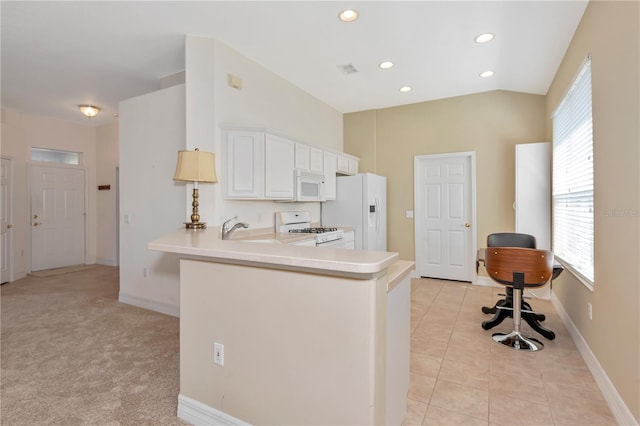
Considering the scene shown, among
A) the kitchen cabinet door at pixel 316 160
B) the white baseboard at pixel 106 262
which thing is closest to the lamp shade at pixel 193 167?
the kitchen cabinet door at pixel 316 160

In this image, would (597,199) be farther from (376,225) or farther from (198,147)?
(198,147)

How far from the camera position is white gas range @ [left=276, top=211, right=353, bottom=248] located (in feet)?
13.0

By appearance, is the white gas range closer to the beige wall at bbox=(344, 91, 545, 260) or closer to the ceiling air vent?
the beige wall at bbox=(344, 91, 545, 260)

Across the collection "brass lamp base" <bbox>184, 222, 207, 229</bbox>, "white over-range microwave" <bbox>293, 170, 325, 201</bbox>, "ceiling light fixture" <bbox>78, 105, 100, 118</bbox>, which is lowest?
"brass lamp base" <bbox>184, 222, 207, 229</bbox>

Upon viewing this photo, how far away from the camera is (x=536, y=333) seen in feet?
9.99

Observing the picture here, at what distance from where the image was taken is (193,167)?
2.80 metres

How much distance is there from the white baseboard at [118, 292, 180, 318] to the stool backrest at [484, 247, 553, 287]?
330 cm

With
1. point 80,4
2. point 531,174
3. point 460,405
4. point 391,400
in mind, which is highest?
point 80,4

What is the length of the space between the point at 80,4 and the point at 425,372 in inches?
161

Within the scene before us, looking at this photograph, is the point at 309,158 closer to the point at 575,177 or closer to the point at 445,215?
the point at 445,215

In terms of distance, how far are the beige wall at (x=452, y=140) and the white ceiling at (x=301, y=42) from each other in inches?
13.1

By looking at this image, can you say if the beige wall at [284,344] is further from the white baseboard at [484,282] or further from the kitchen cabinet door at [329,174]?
the white baseboard at [484,282]

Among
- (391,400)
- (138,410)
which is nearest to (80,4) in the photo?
(138,410)

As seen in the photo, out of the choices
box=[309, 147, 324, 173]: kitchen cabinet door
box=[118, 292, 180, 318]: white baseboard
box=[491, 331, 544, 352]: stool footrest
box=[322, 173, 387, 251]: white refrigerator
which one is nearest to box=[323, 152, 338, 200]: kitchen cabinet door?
box=[309, 147, 324, 173]: kitchen cabinet door
